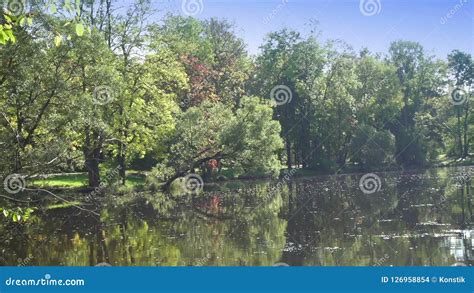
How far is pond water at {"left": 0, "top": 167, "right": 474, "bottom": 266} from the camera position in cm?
1302

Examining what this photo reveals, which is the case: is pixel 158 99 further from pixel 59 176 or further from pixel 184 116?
pixel 59 176

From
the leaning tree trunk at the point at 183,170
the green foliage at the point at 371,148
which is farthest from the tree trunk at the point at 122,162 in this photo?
the green foliage at the point at 371,148

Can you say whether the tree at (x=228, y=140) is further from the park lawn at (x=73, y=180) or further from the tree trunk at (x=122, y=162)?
the tree trunk at (x=122, y=162)

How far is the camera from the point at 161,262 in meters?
12.9

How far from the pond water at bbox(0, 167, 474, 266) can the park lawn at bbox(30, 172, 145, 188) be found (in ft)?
14.8

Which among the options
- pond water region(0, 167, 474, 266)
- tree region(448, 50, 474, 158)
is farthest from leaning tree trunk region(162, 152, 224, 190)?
tree region(448, 50, 474, 158)

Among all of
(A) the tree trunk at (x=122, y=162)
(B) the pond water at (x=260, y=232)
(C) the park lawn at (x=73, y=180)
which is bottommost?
(B) the pond water at (x=260, y=232)

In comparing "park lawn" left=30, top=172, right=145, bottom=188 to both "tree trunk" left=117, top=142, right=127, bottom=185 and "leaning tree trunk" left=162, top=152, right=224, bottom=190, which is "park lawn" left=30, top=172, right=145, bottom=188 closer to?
"tree trunk" left=117, top=142, right=127, bottom=185

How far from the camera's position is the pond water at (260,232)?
13016mm

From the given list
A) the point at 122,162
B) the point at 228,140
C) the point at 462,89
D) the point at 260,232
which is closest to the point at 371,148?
the point at 228,140

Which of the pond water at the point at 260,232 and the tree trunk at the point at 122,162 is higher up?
the tree trunk at the point at 122,162

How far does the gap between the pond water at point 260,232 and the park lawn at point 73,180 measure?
451 cm

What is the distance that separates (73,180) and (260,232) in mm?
20010

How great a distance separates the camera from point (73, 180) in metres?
33.2
